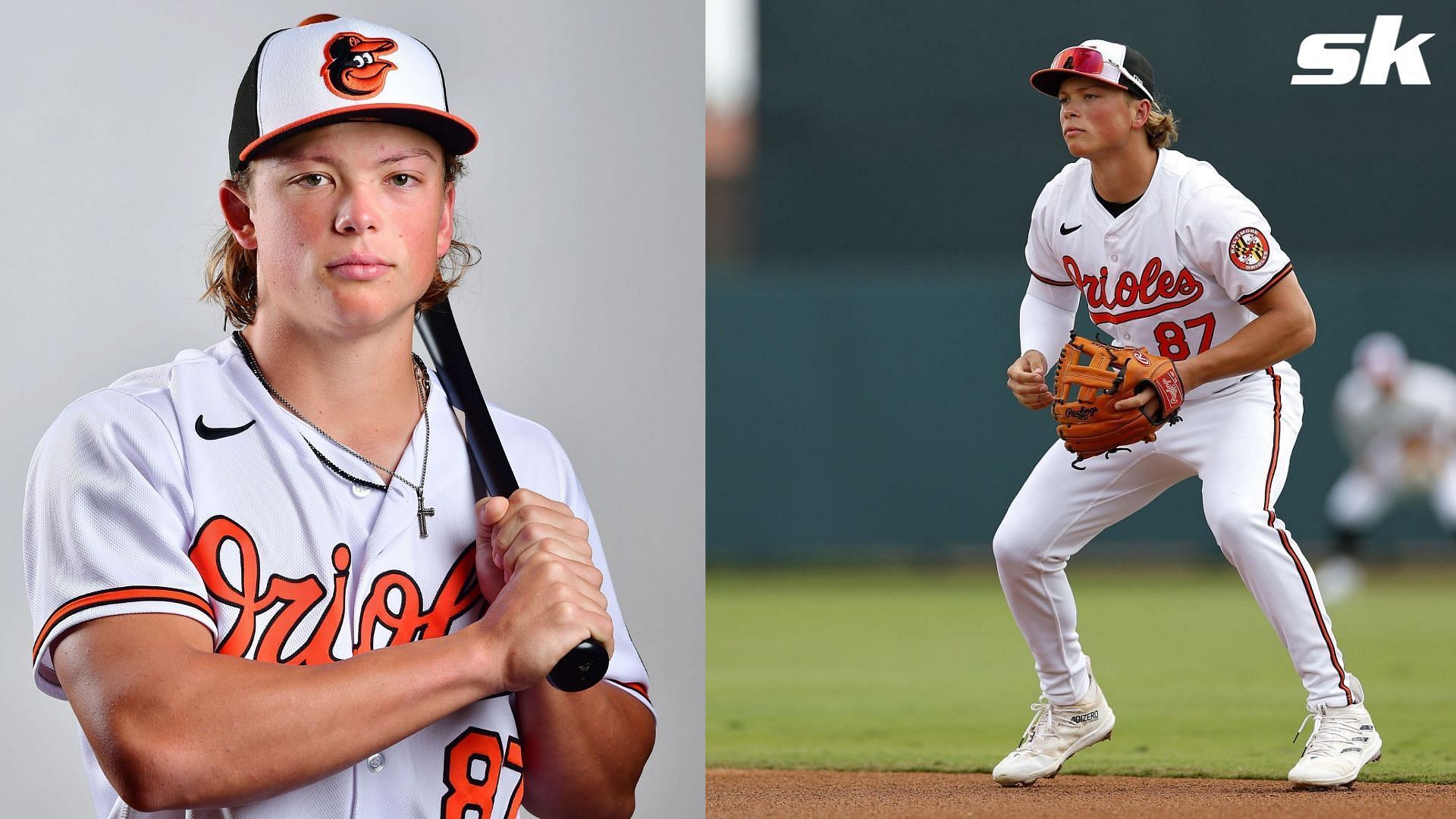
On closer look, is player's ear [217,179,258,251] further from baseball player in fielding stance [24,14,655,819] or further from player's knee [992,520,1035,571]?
player's knee [992,520,1035,571]

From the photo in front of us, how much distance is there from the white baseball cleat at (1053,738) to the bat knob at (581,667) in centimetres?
182

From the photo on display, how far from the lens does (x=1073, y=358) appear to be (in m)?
2.85

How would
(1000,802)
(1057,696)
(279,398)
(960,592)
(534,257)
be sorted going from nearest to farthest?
(279,398)
(534,257)
(1000,802)
(1057,696)
(960,592)

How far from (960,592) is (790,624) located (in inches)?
66.4

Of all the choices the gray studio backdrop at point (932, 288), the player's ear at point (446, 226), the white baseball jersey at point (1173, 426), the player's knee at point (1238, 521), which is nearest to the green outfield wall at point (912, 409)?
the gray studio backdrop at point (932, 288)

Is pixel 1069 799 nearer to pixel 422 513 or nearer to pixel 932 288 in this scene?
pixel 422 513

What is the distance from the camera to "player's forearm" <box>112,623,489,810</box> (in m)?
1.32

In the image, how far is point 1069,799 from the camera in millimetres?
2854

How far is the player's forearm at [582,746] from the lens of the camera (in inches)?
61.9

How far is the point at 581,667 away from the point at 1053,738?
1.90 meters

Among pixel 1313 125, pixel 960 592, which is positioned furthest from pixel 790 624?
pixel 1313 125

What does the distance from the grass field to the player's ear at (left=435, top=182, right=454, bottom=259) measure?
2.19 m

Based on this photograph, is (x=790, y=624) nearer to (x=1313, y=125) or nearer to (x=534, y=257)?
(x=1313, y=125)

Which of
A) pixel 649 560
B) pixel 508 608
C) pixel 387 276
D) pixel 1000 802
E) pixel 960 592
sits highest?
pixel 387 276
